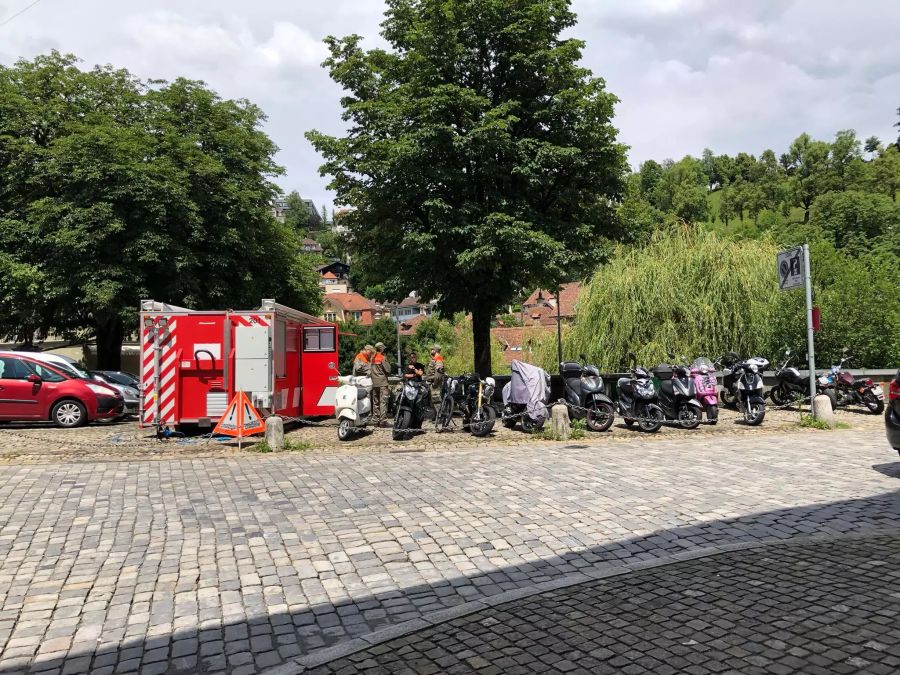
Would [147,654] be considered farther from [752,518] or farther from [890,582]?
[752,518]

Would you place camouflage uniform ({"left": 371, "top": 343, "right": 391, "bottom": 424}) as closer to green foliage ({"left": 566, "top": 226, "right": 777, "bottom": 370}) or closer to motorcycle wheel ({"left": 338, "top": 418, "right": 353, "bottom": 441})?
motorcycle wheel ({"left": 338, "top": 418, "right": 353, "bottom": 441})

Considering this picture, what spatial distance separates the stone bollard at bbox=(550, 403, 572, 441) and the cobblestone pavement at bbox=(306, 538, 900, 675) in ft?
23.9

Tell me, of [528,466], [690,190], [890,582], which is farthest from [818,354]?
[690,190]

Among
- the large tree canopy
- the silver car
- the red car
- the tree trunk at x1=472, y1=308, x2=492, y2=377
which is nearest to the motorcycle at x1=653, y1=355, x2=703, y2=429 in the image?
the tree trunk at x1=472, y1=308, x2=492, y2=377

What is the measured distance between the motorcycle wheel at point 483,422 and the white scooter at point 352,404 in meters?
2.12

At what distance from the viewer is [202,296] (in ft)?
78.6

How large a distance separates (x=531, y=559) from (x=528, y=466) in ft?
13.5

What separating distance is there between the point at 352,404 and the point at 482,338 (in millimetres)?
5775

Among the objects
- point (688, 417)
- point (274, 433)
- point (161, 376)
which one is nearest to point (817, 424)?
point (688, 417)

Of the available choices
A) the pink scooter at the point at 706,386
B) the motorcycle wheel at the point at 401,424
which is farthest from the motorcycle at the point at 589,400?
the motorcycle wheel at the point at 401,424

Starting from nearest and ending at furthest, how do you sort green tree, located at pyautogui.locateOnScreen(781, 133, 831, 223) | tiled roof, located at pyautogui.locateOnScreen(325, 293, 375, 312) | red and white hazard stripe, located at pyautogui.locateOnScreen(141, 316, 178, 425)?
1. red and white hazard stripe, located at pyautogui.locateOnScreen(141, 316, 178, 425)
2. green tree, located at pyautogui.locateOnScreen(781, 133, 831, 223)
3. tiled roof, located at pyautogui.locateOnScreen(325, 293, 375, 312)

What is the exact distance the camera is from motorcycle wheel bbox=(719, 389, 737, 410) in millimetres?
16516

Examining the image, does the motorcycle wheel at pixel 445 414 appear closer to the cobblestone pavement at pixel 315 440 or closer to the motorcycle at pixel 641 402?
the cobblestone pavement at pixel 315 440

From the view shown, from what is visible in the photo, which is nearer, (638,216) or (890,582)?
(890,582)
